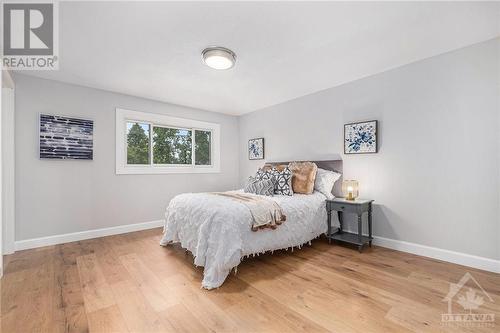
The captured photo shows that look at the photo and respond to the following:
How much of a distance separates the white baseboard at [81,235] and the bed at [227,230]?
1.02 meters

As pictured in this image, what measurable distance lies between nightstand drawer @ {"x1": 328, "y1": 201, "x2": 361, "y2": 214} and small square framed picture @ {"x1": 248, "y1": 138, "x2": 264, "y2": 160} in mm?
1982

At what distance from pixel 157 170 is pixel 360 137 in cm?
344

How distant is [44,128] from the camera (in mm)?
3047

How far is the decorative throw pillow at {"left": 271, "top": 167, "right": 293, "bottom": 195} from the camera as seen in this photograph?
3.19m

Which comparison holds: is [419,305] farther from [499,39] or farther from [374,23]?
[499,39]

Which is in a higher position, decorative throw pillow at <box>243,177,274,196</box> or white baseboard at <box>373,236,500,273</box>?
decorative throw pillow at <box>243,177,274,196</box>

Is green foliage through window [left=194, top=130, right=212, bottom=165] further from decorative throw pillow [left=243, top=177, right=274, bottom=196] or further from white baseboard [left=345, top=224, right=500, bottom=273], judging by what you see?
white baseboard [left=345, top=224, right=500, bottom=273]

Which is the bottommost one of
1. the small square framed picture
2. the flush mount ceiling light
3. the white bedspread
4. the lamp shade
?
the white bedspread

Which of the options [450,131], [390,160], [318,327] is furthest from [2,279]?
[450,131]

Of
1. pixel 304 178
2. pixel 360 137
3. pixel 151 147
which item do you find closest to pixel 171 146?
pixel 151 147

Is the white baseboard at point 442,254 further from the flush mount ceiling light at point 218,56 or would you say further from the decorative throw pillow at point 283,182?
the flush mount ceiling light at point 218,56

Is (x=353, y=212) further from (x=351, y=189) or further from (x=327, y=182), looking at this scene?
(x=327, y=182)

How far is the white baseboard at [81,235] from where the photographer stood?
2939 millimetres

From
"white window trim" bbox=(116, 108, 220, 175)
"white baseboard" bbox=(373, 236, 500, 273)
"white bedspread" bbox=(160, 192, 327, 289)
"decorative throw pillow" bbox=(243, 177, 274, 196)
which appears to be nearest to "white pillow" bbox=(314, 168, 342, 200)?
"white bedspread" bbox=(160, 192, 327, 289)
